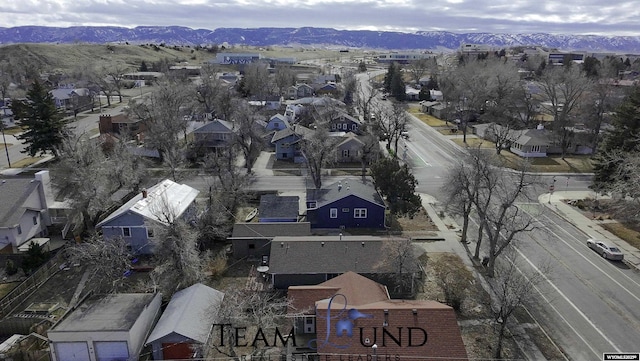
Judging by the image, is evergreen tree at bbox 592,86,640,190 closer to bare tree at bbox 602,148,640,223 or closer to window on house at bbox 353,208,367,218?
bare tree at bbox 602,148,640,223

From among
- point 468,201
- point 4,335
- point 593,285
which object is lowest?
point 4,335

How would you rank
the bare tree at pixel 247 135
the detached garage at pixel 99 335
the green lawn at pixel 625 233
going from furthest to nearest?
the bare tree at pixel 247 135 < the green lawn at pixel 625 233 < the detached garage at pixel 99 335

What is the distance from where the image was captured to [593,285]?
27.9 m

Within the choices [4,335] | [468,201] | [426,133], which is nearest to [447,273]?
[468,201]

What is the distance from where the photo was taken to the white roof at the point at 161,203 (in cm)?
3046

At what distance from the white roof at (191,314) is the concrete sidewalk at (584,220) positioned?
95.0ft

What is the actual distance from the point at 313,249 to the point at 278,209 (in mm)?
8890

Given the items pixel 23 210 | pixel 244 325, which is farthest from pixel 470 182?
pixel 23 210

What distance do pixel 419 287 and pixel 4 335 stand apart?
79.4 ft

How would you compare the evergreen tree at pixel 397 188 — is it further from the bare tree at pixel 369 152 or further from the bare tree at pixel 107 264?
the bare tree at pixel 107 264

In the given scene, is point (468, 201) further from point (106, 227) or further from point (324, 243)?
point (106, 227)

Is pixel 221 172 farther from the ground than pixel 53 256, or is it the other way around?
pixel 221 172

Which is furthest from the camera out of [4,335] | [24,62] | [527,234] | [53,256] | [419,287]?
[24,62]

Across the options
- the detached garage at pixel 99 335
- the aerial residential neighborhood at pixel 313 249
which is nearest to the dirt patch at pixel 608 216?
the aerial residential neighborhood at pixel 313 249
